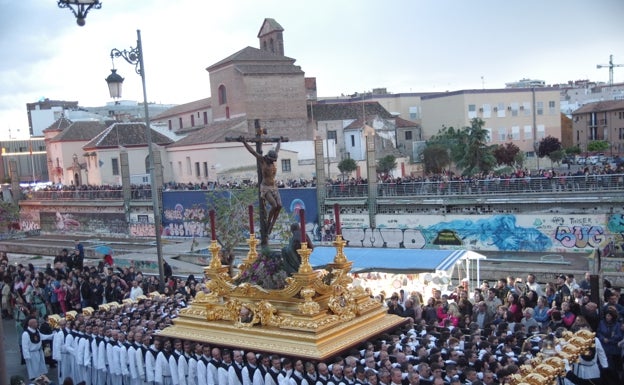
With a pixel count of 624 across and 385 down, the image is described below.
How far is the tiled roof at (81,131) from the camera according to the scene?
211 ft

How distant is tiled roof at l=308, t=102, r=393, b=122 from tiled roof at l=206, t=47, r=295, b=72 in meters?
5.79

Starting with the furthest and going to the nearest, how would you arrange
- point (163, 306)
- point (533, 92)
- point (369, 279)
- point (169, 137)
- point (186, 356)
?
point (533, 92) → point (169, 137) → point (369, 279) → point (163, 306) → point (186, 356)

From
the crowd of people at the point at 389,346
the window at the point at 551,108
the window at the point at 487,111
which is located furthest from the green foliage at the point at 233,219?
the window at the point at 551,108

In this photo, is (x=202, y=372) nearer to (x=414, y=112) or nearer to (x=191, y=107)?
(x=191, y=107)

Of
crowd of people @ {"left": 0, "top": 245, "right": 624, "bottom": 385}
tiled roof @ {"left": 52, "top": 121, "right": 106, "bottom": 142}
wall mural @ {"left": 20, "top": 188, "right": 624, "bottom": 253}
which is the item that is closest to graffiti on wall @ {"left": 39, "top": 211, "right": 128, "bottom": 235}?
wall mural @ {"left": 20, "top": 188, "right": 624, "bottom": 253}

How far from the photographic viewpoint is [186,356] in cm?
1226

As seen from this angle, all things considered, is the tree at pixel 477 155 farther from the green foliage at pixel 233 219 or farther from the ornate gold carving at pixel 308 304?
the ornate gold carving at pixel 308 304

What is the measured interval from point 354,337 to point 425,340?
1.26 meters

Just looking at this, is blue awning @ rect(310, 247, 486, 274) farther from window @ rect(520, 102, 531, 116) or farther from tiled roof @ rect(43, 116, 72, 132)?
tiled roof @ rect(43, 116, 72, 132)

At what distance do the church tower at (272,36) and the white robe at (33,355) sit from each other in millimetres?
50134

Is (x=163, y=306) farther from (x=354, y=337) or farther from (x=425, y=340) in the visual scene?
(x=425, y=340)

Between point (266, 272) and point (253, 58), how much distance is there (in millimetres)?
45532

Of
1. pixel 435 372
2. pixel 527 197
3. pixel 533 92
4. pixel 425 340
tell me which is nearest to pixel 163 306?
pixel 425 340

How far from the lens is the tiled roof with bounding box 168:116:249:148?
49581mm
